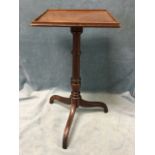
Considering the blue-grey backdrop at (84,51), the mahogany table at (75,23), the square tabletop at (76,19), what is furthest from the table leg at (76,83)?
the blue-grey backdrop at (84,51)

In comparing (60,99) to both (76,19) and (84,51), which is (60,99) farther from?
(76,19)

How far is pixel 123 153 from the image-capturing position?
131cm

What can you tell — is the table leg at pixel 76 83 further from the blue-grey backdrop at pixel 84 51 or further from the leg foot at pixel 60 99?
the blue-grey backdrop at pixel 84 51

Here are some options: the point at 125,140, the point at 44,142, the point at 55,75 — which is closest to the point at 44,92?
the point at 55,75

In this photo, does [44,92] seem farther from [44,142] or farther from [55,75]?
[44,142]

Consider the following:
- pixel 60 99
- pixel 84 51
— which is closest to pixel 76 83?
pixel 60 99

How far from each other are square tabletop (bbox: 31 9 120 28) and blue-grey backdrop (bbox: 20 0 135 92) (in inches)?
15.8

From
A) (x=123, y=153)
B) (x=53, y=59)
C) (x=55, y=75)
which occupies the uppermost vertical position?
(x=53, y=59)

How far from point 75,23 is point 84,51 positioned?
73cm

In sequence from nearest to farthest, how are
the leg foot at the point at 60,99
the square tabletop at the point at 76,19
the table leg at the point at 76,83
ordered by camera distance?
the square tabletop at the point at 76,19 → the table leg at the point at 76,83 → the leg foot at the point at 60,99

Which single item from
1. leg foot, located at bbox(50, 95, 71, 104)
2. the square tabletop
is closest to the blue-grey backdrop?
leg foot, located at bbox(50, 95, 71, 104)

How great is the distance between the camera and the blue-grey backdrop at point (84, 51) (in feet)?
6.36

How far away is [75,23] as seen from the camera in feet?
4.21
